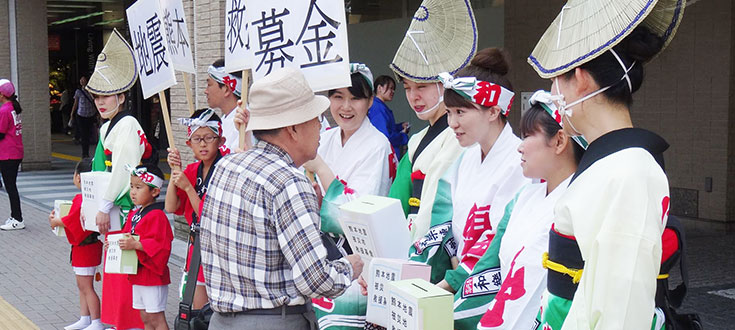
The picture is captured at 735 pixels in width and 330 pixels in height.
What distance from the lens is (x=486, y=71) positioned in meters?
3.52

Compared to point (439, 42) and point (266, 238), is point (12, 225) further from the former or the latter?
point (266, 238)

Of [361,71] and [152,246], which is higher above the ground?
[361,71]

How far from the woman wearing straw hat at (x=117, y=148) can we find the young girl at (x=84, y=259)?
12.6 inches

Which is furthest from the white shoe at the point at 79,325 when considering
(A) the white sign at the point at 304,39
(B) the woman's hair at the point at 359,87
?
(B) the woman's hair at the point at 359,87

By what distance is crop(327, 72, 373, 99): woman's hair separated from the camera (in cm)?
432

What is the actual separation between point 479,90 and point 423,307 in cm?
110

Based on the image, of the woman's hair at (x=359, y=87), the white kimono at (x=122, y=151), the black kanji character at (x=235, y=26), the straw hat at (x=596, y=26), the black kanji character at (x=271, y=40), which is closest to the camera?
the straw hat at (x=596, y=26)

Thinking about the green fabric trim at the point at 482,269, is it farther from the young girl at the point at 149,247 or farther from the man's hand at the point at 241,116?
the young girl at the point at 149,247

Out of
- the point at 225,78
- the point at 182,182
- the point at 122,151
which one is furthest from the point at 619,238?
the point at 122,151

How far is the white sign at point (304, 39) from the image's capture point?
4.00 metres

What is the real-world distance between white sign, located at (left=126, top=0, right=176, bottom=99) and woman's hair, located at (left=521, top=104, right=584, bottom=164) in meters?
2.64

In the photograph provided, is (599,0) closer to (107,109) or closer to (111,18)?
(107,109)

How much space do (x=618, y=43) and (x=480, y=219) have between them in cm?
127

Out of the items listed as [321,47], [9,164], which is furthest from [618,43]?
[9,164]
